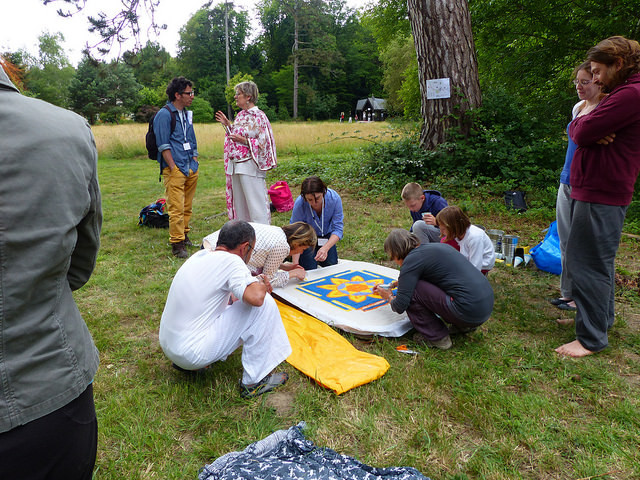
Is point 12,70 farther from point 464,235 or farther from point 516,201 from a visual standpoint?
point 516,201

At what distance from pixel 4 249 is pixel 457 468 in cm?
202

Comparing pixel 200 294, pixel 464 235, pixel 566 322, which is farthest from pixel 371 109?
pixel 200 294

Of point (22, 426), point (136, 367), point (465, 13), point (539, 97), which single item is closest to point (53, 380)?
point (22, 426)

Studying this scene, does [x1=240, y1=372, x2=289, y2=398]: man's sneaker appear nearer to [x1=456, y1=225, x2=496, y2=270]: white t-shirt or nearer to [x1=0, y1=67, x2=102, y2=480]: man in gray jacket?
[x1=0, y1=67, x2=102, y2=480]: man in gray jacket

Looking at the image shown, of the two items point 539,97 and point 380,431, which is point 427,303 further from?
point 539,97

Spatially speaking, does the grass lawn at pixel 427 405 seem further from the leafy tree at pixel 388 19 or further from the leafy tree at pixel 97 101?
the leafy tree at pixel 97 101

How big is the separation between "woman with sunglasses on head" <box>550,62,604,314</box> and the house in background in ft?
160

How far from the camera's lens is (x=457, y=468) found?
6.84 feet

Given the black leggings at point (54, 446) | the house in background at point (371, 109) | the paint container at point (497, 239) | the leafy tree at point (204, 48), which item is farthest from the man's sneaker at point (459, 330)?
the leafy tree at point (204, 48)

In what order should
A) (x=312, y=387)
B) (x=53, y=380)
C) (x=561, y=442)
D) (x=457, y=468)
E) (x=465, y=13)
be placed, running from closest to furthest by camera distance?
(x=53, y=380), (x=457, y=468), (x=561, y=442), (x=312, y=387), (x=465, y=13)

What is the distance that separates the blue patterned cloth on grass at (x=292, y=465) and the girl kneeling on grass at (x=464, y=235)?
2.22 meters

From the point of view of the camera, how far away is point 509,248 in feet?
16.3

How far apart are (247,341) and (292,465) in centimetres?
88

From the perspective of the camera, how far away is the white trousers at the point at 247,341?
99.2 inches
